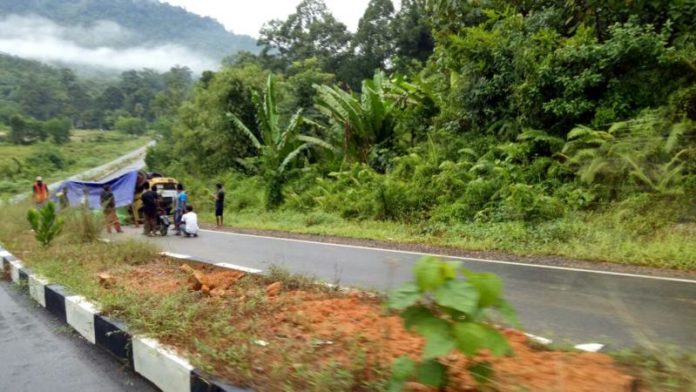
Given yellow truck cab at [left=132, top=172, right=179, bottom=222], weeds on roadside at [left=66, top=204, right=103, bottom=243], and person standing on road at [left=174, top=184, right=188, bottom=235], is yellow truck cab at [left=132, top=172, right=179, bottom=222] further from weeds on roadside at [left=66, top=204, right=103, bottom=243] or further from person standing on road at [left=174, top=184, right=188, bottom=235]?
weeds on roadside at [left=66, top=204, right=103, bottom=243]

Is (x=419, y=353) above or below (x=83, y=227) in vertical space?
below

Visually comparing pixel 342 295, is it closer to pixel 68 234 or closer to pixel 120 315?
pixel 120 315

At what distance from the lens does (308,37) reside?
4297 centimetres

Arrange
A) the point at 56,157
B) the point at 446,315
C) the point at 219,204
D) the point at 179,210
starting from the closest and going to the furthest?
the point at 446,315 → the point at 179,210 → the point at 219,204 → the point at 56,157

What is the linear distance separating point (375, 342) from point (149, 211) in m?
13.5

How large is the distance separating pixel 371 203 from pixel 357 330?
476 inches

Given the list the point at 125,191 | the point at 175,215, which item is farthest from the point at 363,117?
the point at 125,191

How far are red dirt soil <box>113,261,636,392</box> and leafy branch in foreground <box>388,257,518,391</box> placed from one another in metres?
0.22

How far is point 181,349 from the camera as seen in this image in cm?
381

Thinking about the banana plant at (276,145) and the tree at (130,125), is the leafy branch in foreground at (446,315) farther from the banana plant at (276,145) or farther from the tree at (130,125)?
the tree at (130,125)

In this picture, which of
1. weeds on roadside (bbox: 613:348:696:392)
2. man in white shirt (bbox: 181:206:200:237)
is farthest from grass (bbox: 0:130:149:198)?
weeds on roadside (bbox: 613:348:696:392)

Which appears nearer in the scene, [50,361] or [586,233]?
[50,361]

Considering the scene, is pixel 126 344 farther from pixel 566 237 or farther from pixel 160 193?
pixel 160 193

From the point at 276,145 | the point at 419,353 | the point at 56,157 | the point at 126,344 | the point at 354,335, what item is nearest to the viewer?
the point at 419,353
